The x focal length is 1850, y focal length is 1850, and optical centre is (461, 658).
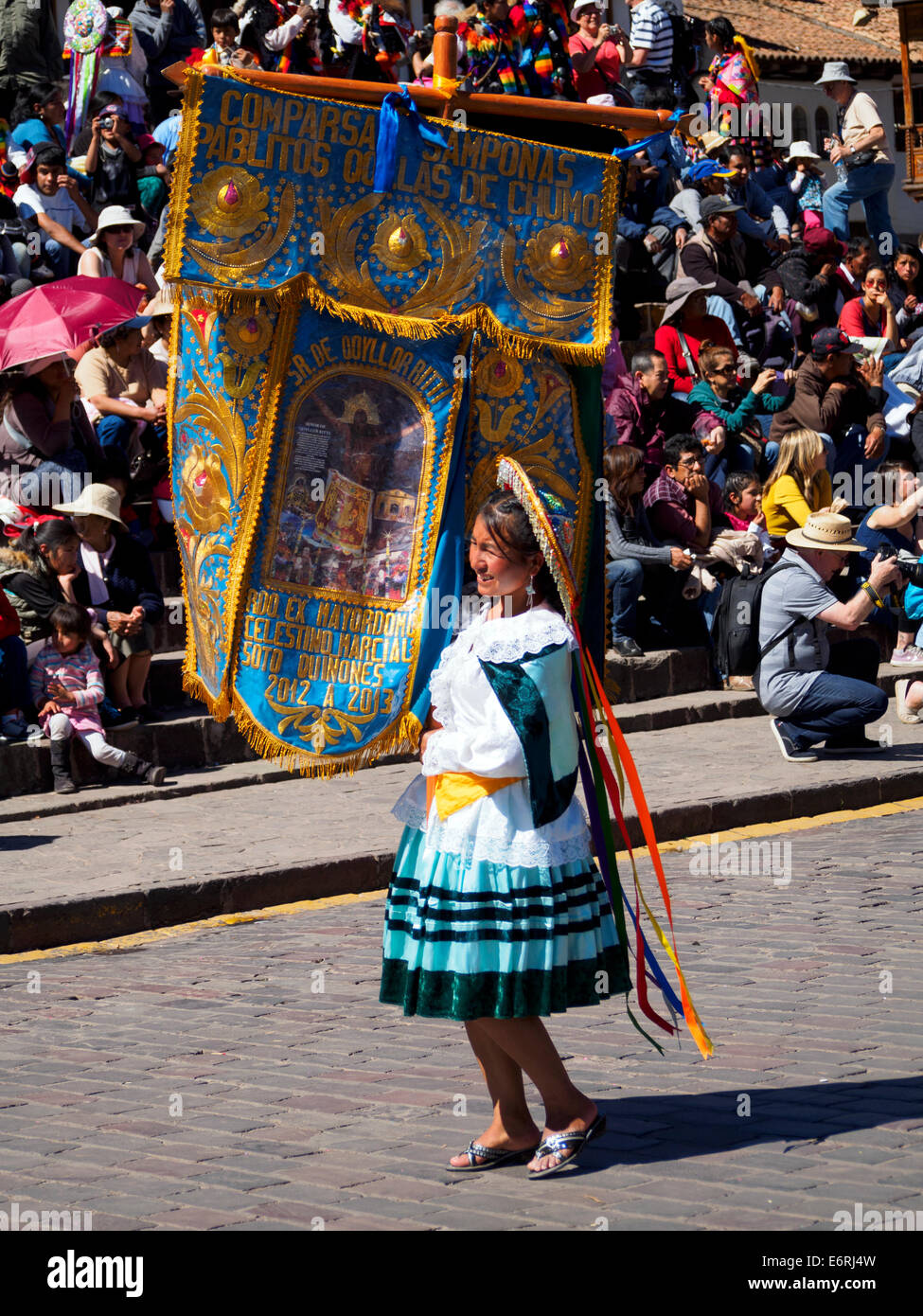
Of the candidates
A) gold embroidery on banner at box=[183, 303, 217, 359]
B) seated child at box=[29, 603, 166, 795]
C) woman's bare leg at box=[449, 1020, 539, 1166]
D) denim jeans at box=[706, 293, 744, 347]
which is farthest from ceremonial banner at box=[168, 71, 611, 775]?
denim jeans at box=[706, 293, 744, 347]

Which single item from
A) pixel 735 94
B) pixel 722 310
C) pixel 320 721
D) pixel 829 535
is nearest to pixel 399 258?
pixel 320 721

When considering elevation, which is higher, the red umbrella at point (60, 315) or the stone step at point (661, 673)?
the red umbrella at point (60, 315)

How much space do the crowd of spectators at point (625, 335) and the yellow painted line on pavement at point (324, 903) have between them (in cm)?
220

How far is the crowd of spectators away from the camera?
428 inches

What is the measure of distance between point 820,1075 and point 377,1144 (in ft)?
4.45

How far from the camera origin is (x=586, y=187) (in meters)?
5.27

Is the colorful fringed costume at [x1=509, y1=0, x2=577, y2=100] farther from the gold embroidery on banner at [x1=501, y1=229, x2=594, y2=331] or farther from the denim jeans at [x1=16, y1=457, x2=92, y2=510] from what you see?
the gold embroidery on banner at [x1=501, y1=229, x2=594, y2=331]

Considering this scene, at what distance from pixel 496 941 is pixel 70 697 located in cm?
594

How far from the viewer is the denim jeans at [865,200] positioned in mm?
20969

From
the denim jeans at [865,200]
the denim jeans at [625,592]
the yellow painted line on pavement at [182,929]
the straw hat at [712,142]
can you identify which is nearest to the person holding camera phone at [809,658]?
the denim jeans at [625,592]

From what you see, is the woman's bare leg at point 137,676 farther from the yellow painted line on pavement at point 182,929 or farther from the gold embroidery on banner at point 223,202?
the gold embroidery on banner at point 223,202
